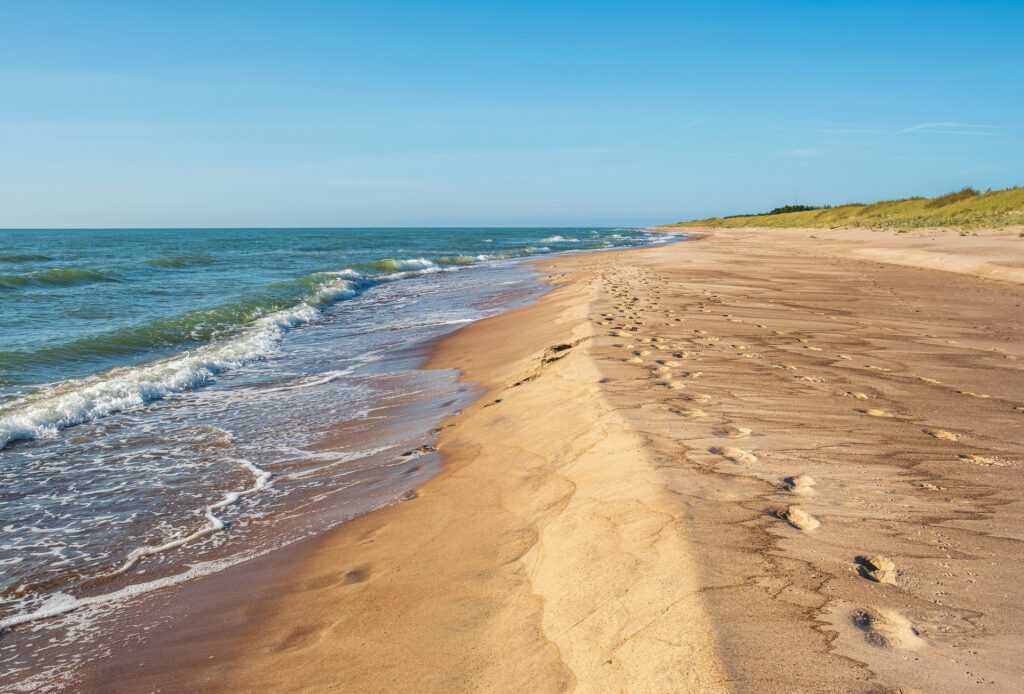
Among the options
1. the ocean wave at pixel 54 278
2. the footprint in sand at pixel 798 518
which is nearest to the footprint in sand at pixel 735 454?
the footprint in sand at pixel 798 518

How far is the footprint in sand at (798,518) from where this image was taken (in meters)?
2.59

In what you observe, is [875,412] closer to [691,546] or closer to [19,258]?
[691,546]

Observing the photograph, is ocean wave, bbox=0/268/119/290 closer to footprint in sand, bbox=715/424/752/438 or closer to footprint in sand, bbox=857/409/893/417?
footprint in sand, bbox=715/424/752/438

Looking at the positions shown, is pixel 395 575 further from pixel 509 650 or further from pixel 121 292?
pixel 121 292

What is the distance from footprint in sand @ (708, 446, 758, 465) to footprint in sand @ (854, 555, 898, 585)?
37.1 inches

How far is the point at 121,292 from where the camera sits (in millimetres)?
17797

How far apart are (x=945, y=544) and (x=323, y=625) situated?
2628 mm

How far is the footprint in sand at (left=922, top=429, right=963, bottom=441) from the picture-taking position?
3665 mm

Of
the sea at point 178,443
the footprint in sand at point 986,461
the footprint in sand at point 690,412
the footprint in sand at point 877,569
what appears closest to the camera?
the footprint in sand at point 877,569

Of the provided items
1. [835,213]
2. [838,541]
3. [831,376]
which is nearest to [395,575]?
[838,541]

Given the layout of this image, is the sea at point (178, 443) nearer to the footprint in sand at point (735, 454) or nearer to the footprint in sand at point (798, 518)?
the footprint in sand at point (735, 454)

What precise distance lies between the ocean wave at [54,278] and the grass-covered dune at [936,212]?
32658mm

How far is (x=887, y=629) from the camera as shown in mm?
1920

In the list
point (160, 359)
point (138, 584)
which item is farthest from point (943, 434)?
point (160, 359)
